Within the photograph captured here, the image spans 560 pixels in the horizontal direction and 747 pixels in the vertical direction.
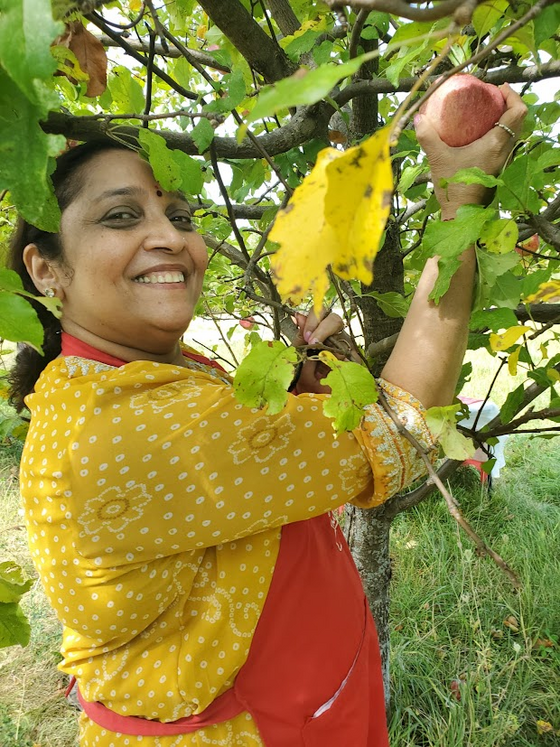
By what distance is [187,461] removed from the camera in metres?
0.80

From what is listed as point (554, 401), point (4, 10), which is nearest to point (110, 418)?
point (4, 10)

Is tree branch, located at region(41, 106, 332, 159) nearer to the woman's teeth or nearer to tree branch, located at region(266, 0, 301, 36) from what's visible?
the woman's teeth

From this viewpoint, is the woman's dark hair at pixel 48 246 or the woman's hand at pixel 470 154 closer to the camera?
the woman's hand at pixel 470 154

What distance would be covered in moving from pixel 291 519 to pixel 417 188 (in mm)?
971

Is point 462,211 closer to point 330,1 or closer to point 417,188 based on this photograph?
point 330,1

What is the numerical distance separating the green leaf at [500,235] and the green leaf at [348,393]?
23cm

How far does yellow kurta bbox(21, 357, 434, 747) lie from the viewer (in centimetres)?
81

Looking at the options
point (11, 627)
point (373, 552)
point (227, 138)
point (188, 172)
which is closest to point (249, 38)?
point (227, 138)

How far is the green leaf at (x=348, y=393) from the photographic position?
69 centimetres

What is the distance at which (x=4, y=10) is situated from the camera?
1.15 ft

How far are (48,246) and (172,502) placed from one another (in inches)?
21.7

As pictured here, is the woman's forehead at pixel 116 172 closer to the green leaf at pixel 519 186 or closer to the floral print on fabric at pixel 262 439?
the floral print on fabric at pixel 262 439

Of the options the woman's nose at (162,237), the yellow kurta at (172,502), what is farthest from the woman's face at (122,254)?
the yellow kurta at (172,502)

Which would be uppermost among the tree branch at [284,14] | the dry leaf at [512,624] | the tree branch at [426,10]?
the tree branch at [284,14]
